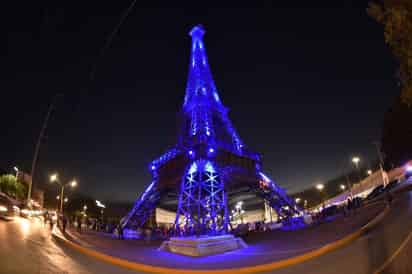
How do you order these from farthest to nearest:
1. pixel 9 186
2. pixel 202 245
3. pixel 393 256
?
1. pixel 9 186
2. pixel 202 245
3. pixel 393 256

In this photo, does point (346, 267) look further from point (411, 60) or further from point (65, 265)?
point (65, 265)

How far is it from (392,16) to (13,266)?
11.8 metres

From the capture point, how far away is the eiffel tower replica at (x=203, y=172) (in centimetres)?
2978

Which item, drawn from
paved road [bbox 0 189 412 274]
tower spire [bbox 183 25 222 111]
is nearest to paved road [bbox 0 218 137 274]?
paved road [bbox 0 189 412 274]

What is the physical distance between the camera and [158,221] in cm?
6134

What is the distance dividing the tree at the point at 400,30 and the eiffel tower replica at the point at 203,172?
76.5ft

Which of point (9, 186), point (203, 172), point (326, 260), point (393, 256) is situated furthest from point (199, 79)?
point (9, 186)

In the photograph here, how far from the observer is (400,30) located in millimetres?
5996

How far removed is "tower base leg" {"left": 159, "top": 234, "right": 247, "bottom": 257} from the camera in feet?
50.9

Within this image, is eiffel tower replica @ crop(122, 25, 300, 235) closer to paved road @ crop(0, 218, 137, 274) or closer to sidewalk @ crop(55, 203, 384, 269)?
sidewalk @ crop(55, 203, 384, 269)

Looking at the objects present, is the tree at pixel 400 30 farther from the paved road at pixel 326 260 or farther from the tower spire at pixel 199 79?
the tower spire at pixel 199 79

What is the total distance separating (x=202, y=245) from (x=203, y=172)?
17300 mm

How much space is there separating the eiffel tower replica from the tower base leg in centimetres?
893

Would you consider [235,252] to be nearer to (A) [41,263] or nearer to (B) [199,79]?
(A) [41,263]
